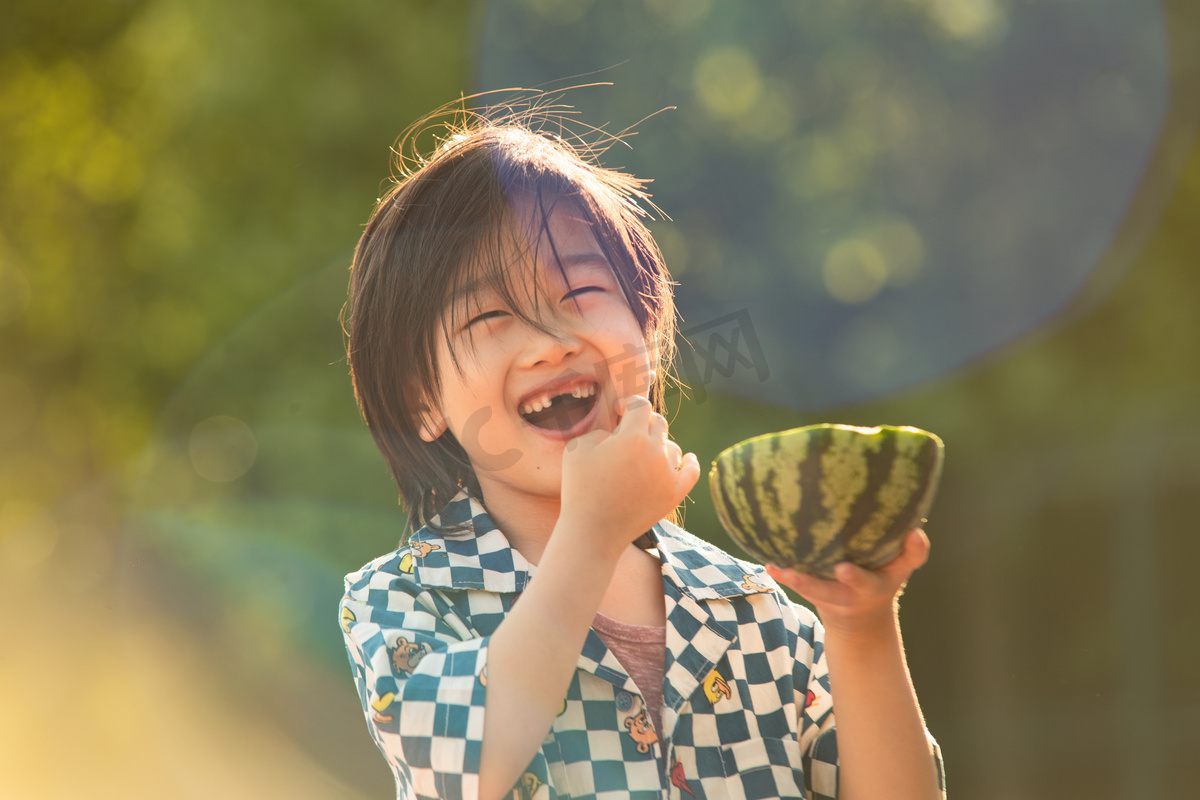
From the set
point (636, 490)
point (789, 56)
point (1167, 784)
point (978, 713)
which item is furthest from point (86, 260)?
point (1167, 784)

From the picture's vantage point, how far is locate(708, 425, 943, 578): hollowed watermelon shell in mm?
1320

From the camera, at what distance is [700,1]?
447cm

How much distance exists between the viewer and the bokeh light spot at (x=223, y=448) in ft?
14.4

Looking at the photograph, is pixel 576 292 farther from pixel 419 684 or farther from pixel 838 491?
pixel 419 684

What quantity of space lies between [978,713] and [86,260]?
210 inches

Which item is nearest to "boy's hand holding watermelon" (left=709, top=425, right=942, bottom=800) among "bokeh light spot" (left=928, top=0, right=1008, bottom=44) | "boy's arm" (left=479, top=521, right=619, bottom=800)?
"boy's arm" (left=479, top=521, right=619, bottom=800)

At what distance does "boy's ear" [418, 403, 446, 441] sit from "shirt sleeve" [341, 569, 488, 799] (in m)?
0.39

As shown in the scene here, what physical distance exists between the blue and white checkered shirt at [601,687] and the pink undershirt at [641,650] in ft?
0.14

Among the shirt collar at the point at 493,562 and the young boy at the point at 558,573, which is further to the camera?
the shirt collar at the point at 493,562

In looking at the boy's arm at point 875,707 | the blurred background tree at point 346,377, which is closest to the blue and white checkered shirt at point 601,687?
the boy's arm at point 875,707

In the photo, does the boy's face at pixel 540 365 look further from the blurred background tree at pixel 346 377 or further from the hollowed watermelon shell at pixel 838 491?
the blurred background tree at pixel 346 377

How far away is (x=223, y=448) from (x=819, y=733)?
356 cm

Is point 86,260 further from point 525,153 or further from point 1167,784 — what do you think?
point 1167,784

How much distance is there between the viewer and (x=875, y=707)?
149 centimetres
